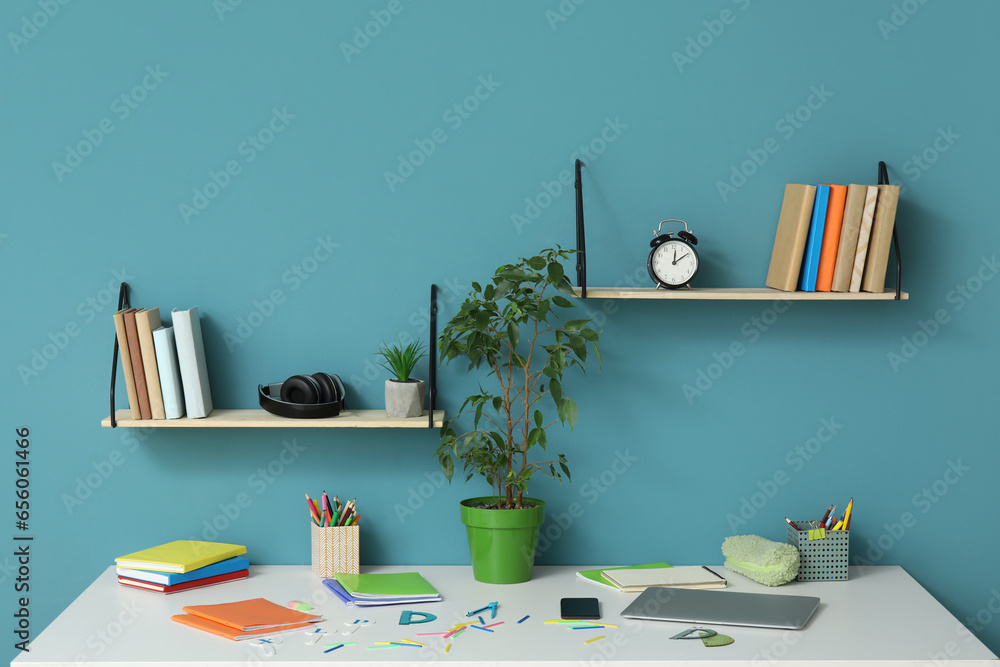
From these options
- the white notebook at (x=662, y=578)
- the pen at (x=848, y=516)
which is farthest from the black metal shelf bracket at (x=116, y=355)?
the pen at (x=848, y=516)

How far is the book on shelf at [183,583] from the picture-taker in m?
1.94

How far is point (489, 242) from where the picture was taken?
2176 mm

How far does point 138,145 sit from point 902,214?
1953 millimetres

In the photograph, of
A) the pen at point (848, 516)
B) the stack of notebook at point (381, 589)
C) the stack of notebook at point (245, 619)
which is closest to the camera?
the stack of notebook at point (245, 619)

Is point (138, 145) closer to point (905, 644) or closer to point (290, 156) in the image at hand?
point (290, 156)

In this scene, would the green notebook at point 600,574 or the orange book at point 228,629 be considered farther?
the green notebook at point 600,574

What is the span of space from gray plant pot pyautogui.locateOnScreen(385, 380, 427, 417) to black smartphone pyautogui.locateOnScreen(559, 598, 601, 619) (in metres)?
0.57

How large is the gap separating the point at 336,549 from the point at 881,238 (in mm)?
1497

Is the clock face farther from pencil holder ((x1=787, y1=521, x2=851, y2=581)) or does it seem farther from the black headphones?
the black headphones

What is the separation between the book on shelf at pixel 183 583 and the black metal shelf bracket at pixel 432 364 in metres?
0.60

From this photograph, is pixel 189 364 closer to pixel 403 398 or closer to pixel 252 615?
pixel 403 398

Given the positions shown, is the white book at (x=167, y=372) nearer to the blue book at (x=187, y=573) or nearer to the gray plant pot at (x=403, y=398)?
the blue book at (x=187, y=573)

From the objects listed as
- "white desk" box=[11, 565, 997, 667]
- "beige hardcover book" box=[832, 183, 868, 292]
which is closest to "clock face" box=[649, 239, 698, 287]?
"beige hardcover book" box=[832, 183, 868, 292]

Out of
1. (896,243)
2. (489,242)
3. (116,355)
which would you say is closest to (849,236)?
(896,243)
